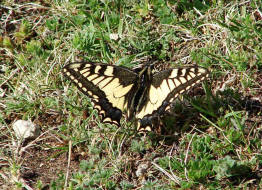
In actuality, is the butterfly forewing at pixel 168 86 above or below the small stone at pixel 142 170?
above

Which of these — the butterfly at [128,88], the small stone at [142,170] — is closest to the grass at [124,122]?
the small stone at [142,170]

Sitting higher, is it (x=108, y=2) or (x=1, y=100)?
(x=108, y=2)

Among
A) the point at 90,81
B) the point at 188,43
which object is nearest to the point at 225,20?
the point at 188,43

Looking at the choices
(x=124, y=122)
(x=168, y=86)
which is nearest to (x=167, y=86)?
(x=168, y=86)

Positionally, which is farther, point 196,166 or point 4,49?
point 4,49

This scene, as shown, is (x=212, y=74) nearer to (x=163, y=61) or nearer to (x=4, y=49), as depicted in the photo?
(x=163, y=61)

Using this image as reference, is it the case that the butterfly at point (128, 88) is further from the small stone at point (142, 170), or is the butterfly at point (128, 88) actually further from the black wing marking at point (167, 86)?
the small stone at point (142, 170)

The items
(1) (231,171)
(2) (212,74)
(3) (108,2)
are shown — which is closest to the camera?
(1) (231,171)
